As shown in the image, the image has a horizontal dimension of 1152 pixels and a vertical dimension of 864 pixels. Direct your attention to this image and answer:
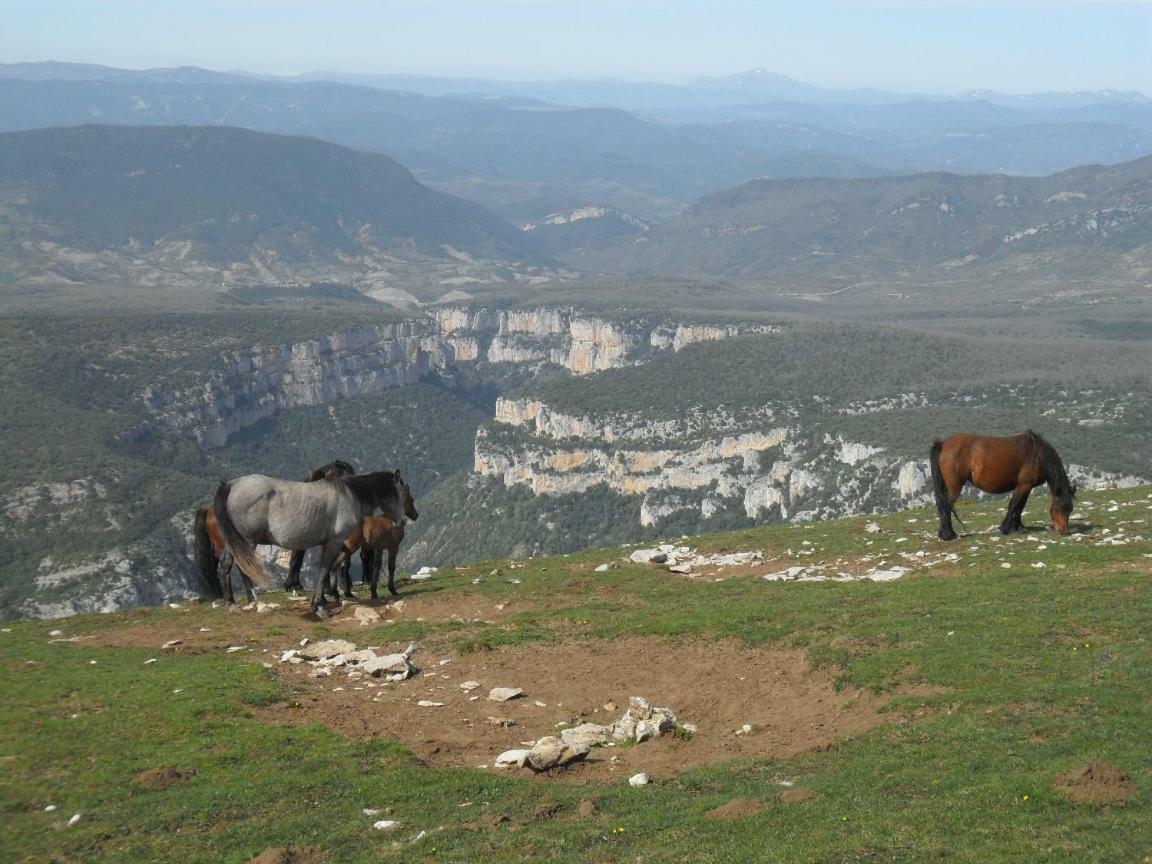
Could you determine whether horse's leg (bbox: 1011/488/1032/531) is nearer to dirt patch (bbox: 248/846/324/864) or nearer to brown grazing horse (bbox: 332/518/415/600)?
brown grazing horse (bbox: 332/518/415/600)

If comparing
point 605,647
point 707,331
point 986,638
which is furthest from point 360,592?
point 707,331

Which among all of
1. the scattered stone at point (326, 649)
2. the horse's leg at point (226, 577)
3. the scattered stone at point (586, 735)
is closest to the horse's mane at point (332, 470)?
the horse's leg at point (226, 577)

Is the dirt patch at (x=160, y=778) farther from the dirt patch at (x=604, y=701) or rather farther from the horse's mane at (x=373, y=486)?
the horse's mane at (x=373, y=486)

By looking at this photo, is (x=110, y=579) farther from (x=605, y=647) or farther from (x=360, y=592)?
(x=605, y=647)

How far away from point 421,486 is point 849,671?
151 m

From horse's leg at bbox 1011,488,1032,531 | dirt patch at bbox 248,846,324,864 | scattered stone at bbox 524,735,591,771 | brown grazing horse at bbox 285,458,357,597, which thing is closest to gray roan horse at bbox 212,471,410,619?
brown grazing horse at bbox 285,458,357,597

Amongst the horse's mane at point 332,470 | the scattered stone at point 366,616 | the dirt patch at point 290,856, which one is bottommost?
the scattered stone at point 366,616

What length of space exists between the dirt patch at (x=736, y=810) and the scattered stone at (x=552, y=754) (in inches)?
120

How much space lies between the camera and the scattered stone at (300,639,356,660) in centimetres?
2248

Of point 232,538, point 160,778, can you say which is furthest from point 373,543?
point 160,778

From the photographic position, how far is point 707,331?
19212 centimetres

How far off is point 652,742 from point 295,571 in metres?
14.0

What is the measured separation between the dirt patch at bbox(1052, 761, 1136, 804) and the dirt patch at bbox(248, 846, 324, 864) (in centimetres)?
888

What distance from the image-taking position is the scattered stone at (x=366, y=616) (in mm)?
25266
